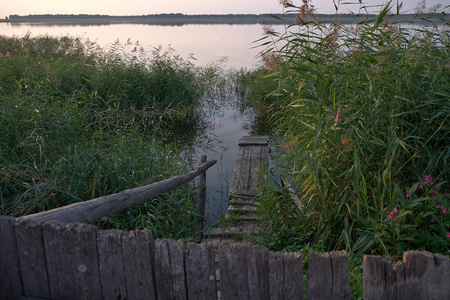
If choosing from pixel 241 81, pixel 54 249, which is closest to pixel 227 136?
pixel 241 81

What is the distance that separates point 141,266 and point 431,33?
391 cm

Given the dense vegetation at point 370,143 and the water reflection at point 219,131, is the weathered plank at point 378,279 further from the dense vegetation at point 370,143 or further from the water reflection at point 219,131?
the water reflection at point 219,131

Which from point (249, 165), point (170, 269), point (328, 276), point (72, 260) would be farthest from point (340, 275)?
point (249, 165)

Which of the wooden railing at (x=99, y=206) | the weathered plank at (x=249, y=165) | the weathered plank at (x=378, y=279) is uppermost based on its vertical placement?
the weathered plank at (x=378, y=279)

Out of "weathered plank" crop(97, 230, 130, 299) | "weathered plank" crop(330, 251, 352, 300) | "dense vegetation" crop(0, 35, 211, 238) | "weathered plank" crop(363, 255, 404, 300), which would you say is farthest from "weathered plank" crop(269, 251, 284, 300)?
"dense vegetation" crop(0, 35, 211, 238)

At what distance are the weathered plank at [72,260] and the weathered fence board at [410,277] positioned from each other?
4.02 ft

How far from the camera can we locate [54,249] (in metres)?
1.87

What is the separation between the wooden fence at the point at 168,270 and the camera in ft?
5.49

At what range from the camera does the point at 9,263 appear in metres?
1.91

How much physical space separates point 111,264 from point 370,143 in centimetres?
255

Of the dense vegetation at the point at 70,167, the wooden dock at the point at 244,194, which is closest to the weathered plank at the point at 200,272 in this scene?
the dense vegetation at the point at 70,167

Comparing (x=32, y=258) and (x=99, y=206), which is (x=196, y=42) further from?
(x=32, y=258)

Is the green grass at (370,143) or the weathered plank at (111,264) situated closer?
the weathered plank at (111,264)

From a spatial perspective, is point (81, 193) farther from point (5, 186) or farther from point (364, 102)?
point (364, 102)
